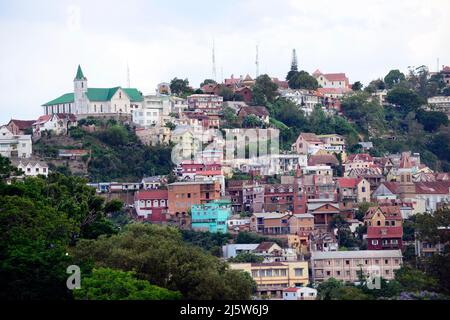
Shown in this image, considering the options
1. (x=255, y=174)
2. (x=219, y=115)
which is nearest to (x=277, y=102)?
(x=219, y=115)

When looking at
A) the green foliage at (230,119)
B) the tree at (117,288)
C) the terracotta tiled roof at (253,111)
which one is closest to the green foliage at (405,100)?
the terracotta tiled roof at (253,111)

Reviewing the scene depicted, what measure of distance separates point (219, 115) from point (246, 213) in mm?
12698

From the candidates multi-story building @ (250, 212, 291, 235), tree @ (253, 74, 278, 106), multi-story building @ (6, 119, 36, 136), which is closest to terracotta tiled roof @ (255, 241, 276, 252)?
multi-story building @ (250, 212, 291, 235)

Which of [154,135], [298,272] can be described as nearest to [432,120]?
[154,135]

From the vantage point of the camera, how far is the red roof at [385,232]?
46612 mm

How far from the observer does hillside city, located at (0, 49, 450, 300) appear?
2682 cm

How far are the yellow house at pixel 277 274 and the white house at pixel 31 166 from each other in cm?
1332

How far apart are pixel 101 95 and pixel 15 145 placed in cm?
753

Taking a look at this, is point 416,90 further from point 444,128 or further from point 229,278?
point 229,278

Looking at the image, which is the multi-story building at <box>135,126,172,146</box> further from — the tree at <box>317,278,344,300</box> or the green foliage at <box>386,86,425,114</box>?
the tree at <box>317,278,344,300</box>

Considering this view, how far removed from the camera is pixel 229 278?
85.4 ft

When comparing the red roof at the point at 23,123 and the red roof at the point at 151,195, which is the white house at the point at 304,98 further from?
the red roof at the point at 151,195

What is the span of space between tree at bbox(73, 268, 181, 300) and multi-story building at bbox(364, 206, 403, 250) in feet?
73.9

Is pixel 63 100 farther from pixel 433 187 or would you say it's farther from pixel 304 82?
pixel 433 187
